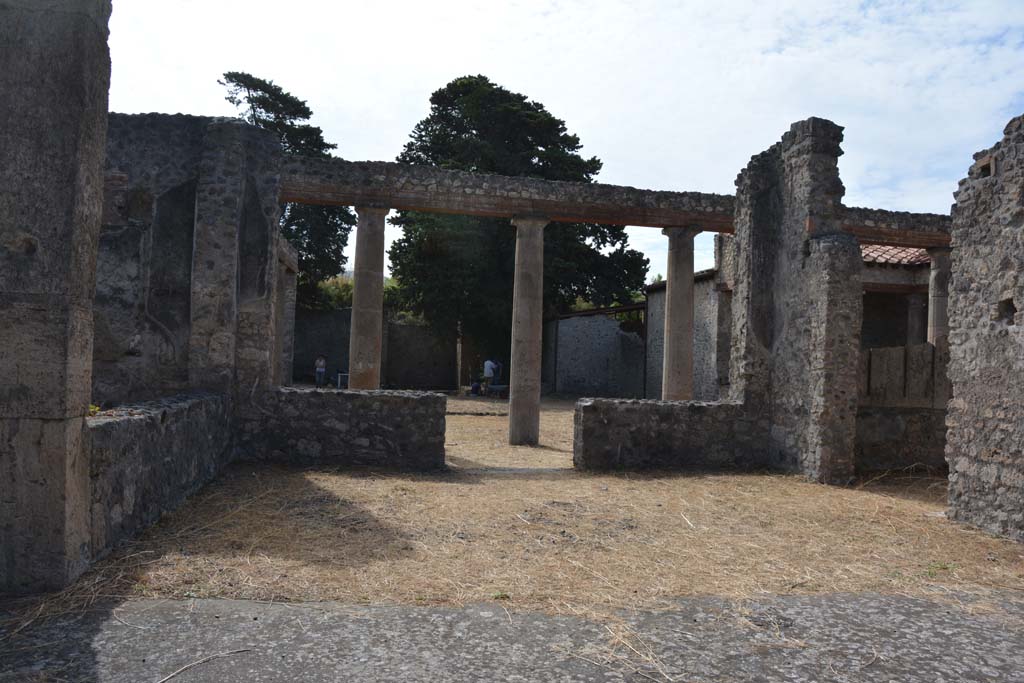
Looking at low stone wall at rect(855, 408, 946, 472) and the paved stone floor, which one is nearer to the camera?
the paved stone floor

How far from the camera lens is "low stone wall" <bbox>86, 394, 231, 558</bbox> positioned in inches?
154

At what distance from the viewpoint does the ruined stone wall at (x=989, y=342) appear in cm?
514

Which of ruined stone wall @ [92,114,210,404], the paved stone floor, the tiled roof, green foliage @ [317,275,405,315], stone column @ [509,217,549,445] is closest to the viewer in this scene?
the paved stone floor

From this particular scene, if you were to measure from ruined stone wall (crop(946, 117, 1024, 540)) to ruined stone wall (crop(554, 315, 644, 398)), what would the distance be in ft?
53.0

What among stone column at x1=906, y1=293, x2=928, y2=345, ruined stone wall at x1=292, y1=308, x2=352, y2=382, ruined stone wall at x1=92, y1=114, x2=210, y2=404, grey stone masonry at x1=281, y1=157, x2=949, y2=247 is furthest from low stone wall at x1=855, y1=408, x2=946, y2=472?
ruined stone wall at x1=292, y1=308, x2=352, y2=382

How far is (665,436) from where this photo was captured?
8.02 metres

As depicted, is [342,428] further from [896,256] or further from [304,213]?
[304,213]

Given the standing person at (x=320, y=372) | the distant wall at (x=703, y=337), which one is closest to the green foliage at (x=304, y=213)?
the standing person at (x=320, y=372)

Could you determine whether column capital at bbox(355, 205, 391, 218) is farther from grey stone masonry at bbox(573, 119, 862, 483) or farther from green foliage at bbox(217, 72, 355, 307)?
green foliage at bbox(217, 72, 355, 307)

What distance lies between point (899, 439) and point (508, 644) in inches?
271

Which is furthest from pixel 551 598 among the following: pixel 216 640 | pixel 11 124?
pixel 11 124

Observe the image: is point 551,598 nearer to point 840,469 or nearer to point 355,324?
point 840,469

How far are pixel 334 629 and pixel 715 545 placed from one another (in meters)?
2.79

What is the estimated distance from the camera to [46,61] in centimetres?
359
